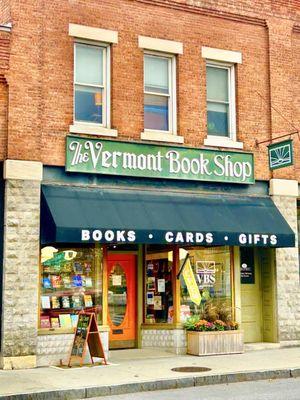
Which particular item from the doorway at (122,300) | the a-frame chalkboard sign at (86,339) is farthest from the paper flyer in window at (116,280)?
the a-frame chalkboard sign at (86,339)

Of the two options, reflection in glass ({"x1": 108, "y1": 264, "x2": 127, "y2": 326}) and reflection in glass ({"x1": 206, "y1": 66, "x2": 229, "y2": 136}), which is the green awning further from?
reflection in glass ({"x1": 108, "y1": 264, "x2": 127, "y2": 326})

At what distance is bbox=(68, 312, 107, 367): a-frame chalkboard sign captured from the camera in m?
13.3

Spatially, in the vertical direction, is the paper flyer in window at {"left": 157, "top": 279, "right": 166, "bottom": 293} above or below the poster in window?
below

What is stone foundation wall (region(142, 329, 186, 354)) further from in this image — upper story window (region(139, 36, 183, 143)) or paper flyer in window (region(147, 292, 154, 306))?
upper story window (region(139, 36, 183, 143))

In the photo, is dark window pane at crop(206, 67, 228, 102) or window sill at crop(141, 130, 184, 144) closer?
window sill at crop(141, 130, 184, 144)

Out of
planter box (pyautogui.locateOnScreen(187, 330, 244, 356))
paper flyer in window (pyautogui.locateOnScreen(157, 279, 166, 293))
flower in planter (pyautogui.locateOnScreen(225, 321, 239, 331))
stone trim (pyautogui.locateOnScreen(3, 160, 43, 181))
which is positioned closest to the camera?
stone trim (pyautogui.locateOnScreen(3, 160, 43, 181))

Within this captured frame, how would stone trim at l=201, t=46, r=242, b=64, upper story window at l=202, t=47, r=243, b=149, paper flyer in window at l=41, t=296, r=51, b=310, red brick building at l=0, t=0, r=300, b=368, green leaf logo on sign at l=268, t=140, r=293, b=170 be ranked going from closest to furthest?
A: red brick building at l=0, t=0, r=300, b=368
paper flyer in window at l=41, t=296, r=51, b=310
green leaf logo on sign at l=268, t=140, r=293, b=170
stone trim at l=201, t=46, r=242, b=64
upper story window at l=202, t=47, r=243, b=149

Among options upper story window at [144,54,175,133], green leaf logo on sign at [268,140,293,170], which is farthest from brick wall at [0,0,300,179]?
green leaf logo on sign at [268,140,293,170]

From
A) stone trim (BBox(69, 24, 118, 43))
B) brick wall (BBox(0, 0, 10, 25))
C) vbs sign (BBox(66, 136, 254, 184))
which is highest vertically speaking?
brick wall (BBox(0, 0, 10, 25))

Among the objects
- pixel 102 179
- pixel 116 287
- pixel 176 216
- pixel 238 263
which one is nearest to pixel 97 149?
pixel 102 179

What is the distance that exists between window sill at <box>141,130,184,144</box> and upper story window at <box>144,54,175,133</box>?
0.29 metres

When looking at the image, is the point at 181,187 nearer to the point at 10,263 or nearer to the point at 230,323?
the point at 230,323

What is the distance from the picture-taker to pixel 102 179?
1485cm

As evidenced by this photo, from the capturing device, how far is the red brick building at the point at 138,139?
45.2 ft
